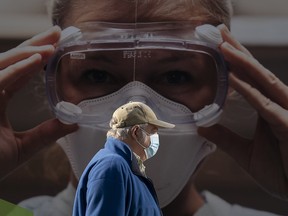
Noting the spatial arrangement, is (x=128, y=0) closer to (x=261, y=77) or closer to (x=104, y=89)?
(x=104, y=89)

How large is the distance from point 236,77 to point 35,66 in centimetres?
126

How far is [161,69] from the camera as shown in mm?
3482

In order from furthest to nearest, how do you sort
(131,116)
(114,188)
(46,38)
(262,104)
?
(46,38) < (262,104) < (131,116) < (114,188)

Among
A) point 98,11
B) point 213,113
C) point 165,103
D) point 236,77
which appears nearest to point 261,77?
point 236,77

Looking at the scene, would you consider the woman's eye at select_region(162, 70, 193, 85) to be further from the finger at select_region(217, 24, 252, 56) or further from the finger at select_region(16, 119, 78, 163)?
the finger at select_region(16, 119, 78, 163)

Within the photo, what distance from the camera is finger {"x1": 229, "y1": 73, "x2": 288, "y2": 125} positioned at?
3.40m

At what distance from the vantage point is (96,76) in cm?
352

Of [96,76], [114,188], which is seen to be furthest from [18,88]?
[114,188]

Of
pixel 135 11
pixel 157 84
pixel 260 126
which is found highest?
pixel 135 11

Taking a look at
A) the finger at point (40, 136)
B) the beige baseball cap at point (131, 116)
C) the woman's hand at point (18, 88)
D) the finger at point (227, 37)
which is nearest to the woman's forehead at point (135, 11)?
the finger at point (227, 37)

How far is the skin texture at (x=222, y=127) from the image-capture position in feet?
11.3

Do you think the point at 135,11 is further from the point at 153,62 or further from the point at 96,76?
the point at 96,76

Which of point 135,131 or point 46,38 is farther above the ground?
point 135,131

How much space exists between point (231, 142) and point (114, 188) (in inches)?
78.5
